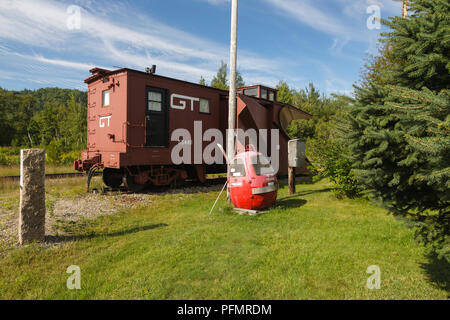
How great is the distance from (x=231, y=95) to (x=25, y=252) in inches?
229

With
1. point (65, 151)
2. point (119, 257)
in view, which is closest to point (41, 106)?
point (65, 151)

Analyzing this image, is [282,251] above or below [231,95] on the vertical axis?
below

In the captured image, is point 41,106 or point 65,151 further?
point 41,106

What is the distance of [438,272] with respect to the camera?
372cm

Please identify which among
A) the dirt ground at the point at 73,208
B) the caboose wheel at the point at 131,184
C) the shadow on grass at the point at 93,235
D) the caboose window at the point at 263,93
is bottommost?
the shadow on grass at the point at 93,235

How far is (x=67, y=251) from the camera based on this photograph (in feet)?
14.7

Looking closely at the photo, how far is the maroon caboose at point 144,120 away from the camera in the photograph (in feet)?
30.1

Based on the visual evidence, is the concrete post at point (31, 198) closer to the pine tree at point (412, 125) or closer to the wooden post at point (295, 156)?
the pine tree at point (412, 125)

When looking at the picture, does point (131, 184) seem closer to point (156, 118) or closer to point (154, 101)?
point (156, 118)

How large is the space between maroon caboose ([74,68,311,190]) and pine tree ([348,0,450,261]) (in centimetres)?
667

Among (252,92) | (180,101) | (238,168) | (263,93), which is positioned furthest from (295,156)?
(252,92)

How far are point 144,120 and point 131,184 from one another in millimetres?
2288

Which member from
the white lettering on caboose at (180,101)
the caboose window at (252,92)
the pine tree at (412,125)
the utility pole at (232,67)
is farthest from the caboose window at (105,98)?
the pine tree at (412,125)
